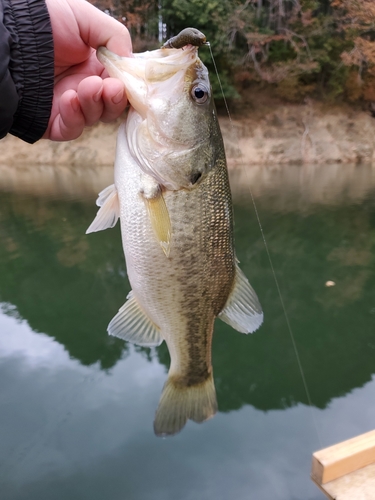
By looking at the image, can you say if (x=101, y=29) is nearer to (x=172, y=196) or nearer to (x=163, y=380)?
(x=172, y=196)

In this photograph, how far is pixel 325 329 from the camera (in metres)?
4.79

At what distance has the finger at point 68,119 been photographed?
154cm

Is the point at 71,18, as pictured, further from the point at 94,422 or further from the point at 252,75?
the point at 252,75

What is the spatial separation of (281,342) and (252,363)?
0.55m

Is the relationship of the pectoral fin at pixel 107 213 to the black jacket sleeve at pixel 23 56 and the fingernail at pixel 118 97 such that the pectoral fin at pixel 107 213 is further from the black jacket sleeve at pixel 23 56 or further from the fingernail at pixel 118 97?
the black jacket sleeve at pixel 23 56

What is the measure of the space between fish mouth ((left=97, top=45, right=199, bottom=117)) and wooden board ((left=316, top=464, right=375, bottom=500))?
73.4 inches

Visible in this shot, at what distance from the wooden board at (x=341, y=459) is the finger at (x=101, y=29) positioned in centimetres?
198

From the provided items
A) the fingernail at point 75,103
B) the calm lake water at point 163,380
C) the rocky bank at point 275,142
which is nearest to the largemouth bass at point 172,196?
the fingernail at point 75,103

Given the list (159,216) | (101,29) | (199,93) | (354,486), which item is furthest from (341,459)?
(101,29)

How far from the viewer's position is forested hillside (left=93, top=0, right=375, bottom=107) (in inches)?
677

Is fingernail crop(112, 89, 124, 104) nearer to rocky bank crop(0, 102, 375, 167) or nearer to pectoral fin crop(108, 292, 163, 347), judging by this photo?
pectoral fin crop(108, 292, 163, 347)

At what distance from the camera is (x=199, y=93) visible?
1446mm

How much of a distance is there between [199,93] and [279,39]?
19.8 metres

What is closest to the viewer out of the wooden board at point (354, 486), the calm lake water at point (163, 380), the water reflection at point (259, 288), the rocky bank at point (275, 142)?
the wooden board at point (354, 486)
